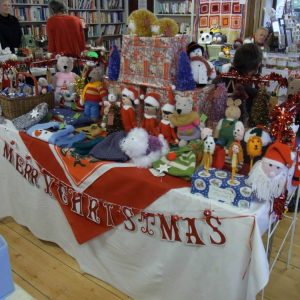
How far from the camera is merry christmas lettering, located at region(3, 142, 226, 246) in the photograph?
123 centimetres

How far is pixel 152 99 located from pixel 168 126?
5.7 inches

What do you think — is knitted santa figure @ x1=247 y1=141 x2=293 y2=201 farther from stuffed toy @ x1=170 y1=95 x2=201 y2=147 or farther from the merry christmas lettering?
stuffed toy @ x1=170 y1=95 x2=201 y2=147

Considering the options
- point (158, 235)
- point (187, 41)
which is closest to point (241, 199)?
point (158, 235)

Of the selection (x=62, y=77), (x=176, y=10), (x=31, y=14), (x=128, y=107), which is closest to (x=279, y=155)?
(x=128, y=107)

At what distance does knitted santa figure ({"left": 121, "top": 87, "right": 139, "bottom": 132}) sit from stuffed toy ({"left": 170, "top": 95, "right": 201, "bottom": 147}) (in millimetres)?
239

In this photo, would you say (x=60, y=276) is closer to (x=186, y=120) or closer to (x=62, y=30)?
(x=186, y=120)

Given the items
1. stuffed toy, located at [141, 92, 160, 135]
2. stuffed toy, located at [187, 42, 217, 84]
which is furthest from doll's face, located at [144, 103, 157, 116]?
stuffed toy, located at [187, 42, 217, 84]

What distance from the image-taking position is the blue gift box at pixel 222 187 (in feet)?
3.72

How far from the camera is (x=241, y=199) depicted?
114cm

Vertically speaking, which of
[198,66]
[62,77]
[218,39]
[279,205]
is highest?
[218,39]

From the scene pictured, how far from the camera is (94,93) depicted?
1.86 metres

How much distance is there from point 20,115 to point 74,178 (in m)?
0.64

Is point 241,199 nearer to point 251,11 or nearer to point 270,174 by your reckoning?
point 270,174

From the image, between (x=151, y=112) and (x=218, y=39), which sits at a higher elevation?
(x=218, y=39)
